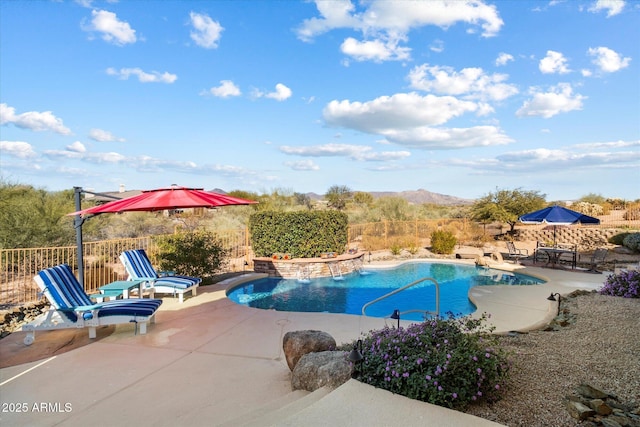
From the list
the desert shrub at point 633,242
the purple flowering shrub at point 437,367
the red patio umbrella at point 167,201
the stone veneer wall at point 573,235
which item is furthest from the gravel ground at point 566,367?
the stone veneer wall at point 573,235

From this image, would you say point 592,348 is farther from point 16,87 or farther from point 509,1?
point 16,87

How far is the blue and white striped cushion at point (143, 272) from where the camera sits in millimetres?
7637

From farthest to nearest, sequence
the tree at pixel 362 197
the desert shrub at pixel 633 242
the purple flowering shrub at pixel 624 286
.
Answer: the tree at pixel 362 197, the desert shrub at pixel 633 242, the purple flowering shrub at pixel 624 286

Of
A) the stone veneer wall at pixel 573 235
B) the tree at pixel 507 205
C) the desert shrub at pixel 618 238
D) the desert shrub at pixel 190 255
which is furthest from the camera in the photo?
the tree at pixel 507 205

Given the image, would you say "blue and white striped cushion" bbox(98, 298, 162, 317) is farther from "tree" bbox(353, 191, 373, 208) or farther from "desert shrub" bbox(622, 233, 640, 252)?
"tree" bbox(353, 191, 373, 208)

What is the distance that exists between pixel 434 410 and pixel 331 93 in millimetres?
16978

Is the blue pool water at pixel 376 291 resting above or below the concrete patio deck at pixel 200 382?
below

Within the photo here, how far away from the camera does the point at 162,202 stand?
6.49 m

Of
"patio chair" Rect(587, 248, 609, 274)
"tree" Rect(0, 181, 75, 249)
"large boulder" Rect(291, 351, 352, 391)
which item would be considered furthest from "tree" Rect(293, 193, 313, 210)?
"large boulder" Rect(291, 351, 352, 391)

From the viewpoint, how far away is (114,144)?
16.4 metres

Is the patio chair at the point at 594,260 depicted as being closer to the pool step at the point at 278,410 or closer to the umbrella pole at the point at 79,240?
the pool step at the point at 278,410

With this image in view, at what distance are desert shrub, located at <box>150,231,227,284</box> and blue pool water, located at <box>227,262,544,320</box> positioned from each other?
980 mm

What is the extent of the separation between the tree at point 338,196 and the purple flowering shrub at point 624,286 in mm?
20771

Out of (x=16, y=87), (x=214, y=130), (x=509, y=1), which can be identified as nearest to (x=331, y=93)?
(x=214, y=130)
